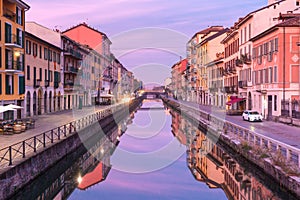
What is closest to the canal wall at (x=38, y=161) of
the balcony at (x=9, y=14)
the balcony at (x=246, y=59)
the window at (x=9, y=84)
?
the window at (x=9, y=84)

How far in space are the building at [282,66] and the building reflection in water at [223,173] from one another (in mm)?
8300

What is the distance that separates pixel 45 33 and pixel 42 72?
9249mm

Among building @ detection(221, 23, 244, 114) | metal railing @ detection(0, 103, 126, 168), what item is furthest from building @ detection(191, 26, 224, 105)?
metal railing @ detection(0, 103, 126, 168)

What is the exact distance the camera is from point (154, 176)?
21562 millimetres

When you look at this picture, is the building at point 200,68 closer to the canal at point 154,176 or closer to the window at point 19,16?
the window at point 19,16

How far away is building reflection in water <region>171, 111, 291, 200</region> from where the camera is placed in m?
16.9

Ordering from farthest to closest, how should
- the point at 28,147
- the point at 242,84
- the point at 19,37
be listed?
the point at 242,84, the point at 19,37, the point at 28,147

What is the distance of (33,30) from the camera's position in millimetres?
52469

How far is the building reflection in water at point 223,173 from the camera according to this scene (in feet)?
55.5

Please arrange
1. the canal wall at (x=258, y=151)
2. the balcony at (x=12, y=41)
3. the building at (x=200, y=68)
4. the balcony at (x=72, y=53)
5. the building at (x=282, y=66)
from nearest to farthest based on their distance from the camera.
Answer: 1. the canal wall at (x=258, y=151)
2. the balcony at (x=12, y=41)
3. the building at (x=282, y=66)
4. the balcony at (x=72, y=53)
5. the building at (x=200, y=68)

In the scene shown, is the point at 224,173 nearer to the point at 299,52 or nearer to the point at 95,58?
the point at 299,52

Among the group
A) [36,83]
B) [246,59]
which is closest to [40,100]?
[36,83]

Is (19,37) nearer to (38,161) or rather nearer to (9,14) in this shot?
(9,14)

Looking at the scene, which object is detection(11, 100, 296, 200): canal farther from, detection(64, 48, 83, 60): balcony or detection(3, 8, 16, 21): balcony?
detection(64, 48, 83, 60): balcony
